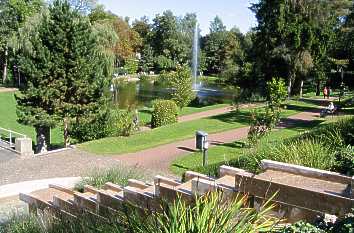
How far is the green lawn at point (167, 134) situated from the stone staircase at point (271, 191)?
1114 cm

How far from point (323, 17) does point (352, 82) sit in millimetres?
21791

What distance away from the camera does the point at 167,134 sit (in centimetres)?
2181

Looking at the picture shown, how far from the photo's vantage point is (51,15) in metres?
18.8

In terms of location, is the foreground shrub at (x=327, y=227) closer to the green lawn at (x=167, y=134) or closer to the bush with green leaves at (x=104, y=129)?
the green lawn at (x=167, y=134)

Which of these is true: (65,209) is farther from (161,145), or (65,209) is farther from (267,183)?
(161,145)

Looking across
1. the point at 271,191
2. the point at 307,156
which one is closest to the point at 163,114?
the point at 307,156

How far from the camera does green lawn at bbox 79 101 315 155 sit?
728 inches

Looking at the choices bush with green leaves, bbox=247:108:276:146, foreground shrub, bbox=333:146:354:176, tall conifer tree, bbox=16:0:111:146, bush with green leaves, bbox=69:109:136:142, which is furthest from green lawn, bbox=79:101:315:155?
foreground shrub, bbox=333:146:354:176

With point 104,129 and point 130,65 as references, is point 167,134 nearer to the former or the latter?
point 104,129

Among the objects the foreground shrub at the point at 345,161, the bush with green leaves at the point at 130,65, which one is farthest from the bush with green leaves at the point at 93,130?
the bush with green leaves at the point at 130,65

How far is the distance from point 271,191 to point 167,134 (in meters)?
16.8

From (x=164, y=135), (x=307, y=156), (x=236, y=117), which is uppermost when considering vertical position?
(x=307, y=156)

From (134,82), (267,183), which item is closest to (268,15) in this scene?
(267,183)

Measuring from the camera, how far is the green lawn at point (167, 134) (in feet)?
60.6
